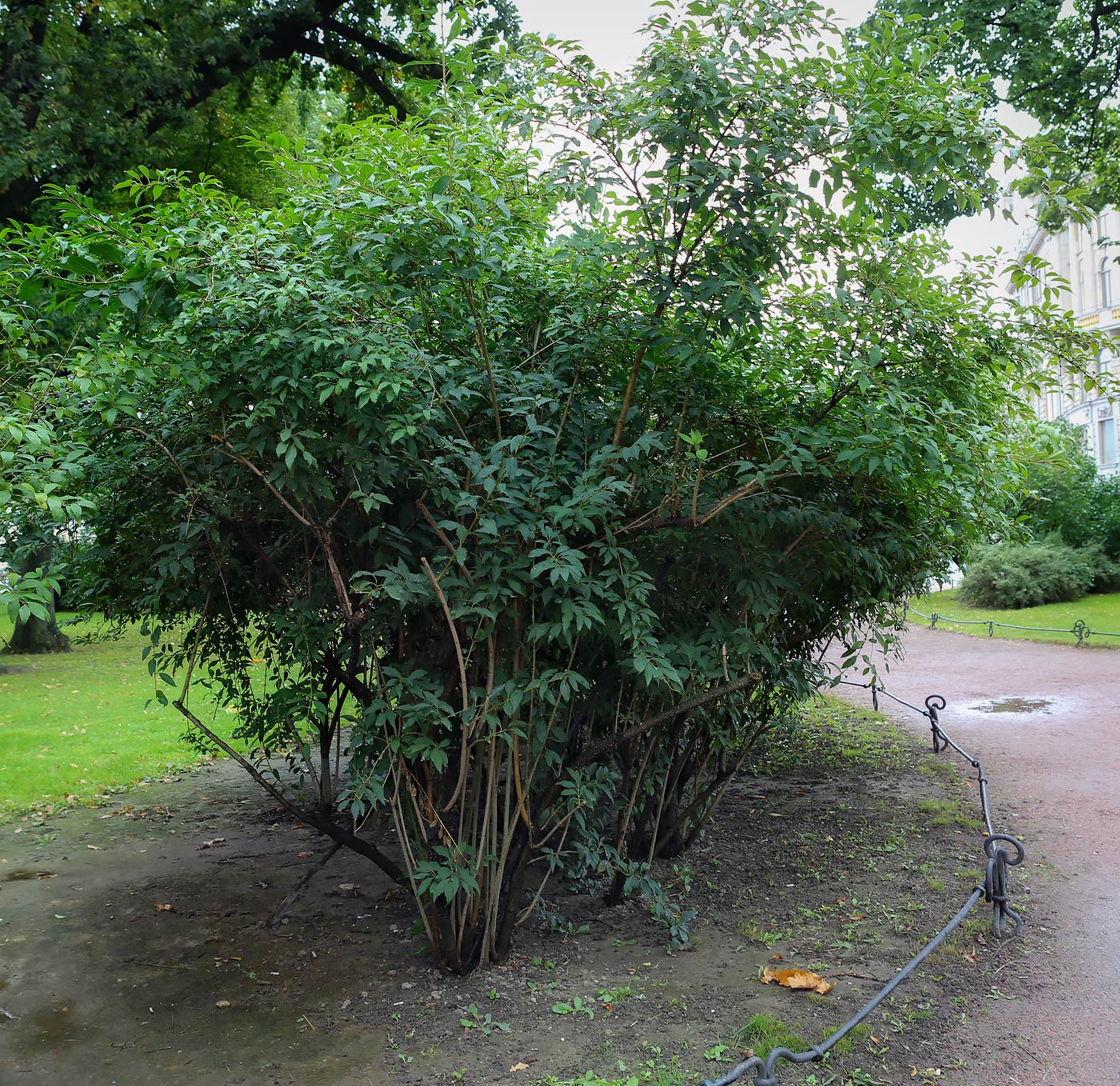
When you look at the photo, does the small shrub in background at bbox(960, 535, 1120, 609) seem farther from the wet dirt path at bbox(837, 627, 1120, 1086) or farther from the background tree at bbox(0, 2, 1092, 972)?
the background tree at bbox(0, 2, 1092, 972)

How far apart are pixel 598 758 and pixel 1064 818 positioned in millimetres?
4068

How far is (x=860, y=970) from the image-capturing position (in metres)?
4.52

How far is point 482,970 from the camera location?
4.55 meters

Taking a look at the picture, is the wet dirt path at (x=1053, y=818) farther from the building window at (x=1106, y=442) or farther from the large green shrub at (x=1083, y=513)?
the building window at (x=1106, y=442)

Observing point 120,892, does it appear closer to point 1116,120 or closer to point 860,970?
point 860,970

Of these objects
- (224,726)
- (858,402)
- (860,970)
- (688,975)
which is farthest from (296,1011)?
(224,726)

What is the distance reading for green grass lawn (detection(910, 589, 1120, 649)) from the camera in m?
18.5

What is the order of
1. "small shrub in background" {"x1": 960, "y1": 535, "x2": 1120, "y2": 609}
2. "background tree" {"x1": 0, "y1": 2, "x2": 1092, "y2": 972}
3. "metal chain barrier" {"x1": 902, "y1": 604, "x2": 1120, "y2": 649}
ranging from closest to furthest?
1. "background tree" {"x1": 0, "y1": 2, "x2": 1092, "y2": 972}
2. "metal chain barrier" {"x1": 902, "y1": 604, "x2": 1120, "y2": 649}
3. "small shrub in background" {"x1": 960, "y1": 535, "x2": 1120, "y2": 609}

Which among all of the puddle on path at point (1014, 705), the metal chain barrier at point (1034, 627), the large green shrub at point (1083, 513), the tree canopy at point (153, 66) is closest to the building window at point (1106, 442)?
the large green shrub at point (1083, 513)

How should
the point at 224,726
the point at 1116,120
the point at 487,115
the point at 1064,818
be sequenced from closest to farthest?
the point at 487,115, the point at 1064,818, the point at 224,726, the point at 1116,120

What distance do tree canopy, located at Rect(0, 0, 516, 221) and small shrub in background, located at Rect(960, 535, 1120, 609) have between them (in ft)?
57.2

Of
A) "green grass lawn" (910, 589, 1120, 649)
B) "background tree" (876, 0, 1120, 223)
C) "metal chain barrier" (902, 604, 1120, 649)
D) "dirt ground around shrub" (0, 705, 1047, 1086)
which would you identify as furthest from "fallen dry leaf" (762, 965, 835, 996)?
"green grass lawn" (910, 589, 1120, 649)

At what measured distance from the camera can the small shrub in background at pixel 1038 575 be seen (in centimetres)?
2364

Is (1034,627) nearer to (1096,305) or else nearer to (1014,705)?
(1014,705)
